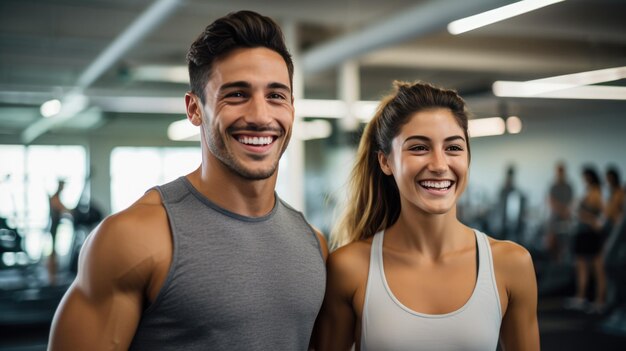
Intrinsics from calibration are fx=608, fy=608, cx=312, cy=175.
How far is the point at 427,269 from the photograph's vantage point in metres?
1.70

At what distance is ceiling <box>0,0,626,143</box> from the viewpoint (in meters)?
4.91

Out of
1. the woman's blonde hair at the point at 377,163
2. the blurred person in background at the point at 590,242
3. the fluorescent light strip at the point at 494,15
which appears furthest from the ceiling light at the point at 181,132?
the woman's blonde hair at the point at 377,163

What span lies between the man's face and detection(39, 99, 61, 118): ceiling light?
420cm

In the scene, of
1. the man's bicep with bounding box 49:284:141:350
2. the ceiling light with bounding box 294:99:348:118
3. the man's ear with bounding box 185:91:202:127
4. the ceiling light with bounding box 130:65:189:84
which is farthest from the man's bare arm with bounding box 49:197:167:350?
the ceiling light with bounding box 294:99:348:118

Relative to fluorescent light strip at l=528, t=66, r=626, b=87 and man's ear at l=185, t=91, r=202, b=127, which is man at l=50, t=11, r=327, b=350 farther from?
fluorescent light strip at l=528, t=66, r=626, b=87

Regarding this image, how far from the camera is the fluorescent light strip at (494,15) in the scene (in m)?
4.88

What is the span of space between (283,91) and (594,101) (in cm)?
403

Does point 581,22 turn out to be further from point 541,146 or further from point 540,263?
point 540,263

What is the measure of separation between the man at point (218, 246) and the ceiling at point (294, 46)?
12.9ft

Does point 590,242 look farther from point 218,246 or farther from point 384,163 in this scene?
point 218,246

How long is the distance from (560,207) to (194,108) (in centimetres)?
442

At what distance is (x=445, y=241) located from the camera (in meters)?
1.73

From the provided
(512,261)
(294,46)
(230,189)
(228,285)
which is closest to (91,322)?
(228,285)

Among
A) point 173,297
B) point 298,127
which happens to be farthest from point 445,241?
point 298,127
